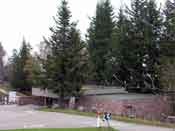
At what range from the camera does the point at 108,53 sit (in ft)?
141

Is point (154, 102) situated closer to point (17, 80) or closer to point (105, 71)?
point (105, 71)

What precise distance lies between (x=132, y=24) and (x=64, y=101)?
14821mm

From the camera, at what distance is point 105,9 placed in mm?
48250

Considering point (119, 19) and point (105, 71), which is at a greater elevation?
point (119, 19)

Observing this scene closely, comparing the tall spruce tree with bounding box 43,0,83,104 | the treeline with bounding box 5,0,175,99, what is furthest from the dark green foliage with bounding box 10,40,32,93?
the tall spruce tree with bounding box 43,0,83,104

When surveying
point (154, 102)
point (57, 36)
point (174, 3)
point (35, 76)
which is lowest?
point (154, 102)

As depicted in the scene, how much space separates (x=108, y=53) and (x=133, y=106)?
53.0 ft

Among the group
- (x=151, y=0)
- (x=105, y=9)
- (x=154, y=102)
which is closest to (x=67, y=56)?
(x=154, y=102)

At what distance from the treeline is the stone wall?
5.25ft

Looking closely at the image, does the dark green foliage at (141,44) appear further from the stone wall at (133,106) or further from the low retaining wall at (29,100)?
the low retaining wall at (29,100)

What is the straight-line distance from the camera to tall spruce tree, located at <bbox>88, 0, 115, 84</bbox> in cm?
4466

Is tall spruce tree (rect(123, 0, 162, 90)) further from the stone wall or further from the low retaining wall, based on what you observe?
the low retaining wall

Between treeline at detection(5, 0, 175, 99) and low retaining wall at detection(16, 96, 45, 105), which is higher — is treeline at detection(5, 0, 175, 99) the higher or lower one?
the higher one

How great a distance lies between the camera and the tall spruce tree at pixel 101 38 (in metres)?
44.7
